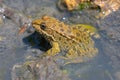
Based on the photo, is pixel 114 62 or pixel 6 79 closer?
pixel 6 79

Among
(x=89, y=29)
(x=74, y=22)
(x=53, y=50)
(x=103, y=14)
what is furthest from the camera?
(x=103, y=14)

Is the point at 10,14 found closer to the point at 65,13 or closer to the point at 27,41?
the point at 27,41

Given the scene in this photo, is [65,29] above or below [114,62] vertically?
above

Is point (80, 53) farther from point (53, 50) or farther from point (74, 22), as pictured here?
point (74, 22)

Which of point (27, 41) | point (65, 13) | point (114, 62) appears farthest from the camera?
point (65, 13)

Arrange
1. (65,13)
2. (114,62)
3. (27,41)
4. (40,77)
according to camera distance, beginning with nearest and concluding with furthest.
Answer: (40,77) → (114,62) → (27,41) → (65,13)

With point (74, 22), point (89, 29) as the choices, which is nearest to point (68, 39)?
point (89, 29)

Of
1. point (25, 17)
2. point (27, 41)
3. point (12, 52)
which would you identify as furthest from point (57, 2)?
point (12, 52)
